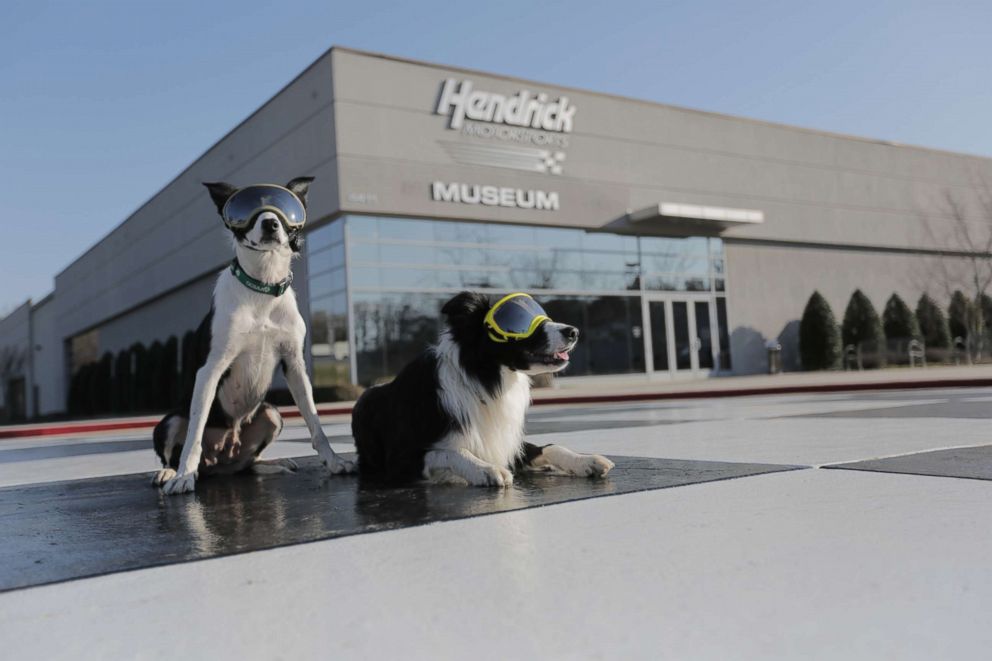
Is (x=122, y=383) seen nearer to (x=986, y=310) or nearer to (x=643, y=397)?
(x=643, y=397)

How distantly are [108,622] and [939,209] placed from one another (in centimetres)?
3637

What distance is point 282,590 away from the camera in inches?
70.3

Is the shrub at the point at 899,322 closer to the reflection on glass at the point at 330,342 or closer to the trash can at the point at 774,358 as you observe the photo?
the trash can at the point at 774,358

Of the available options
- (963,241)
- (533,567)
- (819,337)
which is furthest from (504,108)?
(963,241)

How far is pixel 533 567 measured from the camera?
1.89 meters

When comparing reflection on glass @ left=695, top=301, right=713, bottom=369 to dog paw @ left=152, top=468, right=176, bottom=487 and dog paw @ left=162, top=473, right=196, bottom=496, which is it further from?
dog paw @ left=162, top=473, right=196, bottom=496

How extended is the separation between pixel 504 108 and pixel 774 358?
12.3 meters

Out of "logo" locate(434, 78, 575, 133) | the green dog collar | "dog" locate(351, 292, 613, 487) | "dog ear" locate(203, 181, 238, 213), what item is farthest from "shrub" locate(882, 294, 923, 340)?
"dog ear" locate(203, 181, 238, 213)

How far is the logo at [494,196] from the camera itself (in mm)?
21359

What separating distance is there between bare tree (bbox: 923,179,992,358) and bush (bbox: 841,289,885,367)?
6419 mm

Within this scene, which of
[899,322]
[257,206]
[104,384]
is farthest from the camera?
[104,384]

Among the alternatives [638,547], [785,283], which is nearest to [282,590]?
[638,547]

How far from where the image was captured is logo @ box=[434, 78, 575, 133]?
21.4 meters

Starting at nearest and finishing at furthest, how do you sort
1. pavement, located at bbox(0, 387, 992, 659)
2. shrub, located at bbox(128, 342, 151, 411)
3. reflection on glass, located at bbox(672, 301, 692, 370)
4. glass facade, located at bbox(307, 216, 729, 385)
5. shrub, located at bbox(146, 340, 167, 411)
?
1. pavement, located at bbox(0, 387, 992, 659)
2. glass facade, located at bbox(307, 216, 729, 385)
3. reflection on glass, located at bbox(672, 301, 692, 370)
4. shrub, located at bbox(146, 340, 167, 411)
5. shrub, located at bbox(128, 342, 151, 411)
